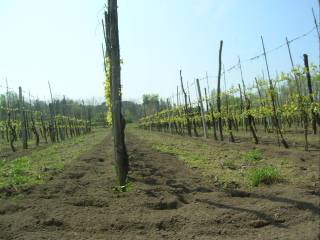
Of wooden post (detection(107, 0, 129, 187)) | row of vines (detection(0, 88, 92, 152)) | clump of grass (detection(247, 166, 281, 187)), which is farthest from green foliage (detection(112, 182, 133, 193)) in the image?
row of vines (detection(0, 88, 92, 152))

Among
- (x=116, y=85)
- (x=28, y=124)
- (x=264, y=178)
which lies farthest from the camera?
(x=28, y=124)

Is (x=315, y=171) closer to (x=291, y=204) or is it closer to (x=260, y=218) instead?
(x=291, y=204)

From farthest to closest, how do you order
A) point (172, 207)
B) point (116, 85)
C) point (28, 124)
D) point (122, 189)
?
point (28, 124) < point (116, 85) < point (122, 189) < point (172, 207)

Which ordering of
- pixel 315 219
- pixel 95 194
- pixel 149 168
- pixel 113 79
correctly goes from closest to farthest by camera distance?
pixel 315 219, pixel 95 194, pixel 113 79, pixel 149 168

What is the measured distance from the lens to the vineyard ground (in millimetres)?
4582

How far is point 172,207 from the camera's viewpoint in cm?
577

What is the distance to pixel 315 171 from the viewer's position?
25.0 ft

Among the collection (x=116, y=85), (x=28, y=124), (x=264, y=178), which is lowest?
(x=264, y=178)

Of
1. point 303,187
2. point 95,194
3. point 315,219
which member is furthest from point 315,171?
point 95,194

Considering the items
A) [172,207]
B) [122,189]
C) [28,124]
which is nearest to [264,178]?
[172,207]

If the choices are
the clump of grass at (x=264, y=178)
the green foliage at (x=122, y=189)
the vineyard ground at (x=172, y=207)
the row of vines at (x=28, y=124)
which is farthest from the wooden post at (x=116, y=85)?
the row of vines at (x=28, y=124)

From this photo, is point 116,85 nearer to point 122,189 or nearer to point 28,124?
point 122,189

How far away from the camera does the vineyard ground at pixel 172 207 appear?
→ 4.58 meters

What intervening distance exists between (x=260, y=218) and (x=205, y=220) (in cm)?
70
